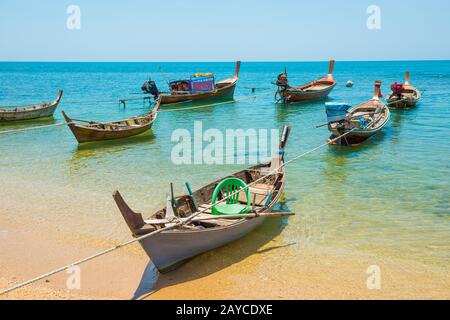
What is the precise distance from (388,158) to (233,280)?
1064cm

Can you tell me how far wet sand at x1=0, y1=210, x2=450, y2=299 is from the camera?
644cm

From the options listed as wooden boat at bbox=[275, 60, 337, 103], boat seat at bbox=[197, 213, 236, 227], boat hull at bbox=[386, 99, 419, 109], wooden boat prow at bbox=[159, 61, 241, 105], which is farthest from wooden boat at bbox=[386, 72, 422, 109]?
boat seat at bbox=[197, 213, 236, 227]

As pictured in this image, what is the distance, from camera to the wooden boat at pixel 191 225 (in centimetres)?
618

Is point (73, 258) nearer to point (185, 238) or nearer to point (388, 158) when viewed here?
point (185, 238)

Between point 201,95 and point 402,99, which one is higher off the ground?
point 201,95

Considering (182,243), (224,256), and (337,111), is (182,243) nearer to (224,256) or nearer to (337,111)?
(224,256)

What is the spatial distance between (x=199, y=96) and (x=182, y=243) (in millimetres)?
27146

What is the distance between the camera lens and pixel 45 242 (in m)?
8.17

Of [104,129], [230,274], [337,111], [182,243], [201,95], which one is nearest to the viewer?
[182,243]

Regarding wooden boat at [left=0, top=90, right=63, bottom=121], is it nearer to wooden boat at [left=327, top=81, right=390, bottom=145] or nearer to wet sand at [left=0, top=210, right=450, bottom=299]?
wet sand at [left=0, top=210, right=450, bottom=299]

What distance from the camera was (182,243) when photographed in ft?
21.9

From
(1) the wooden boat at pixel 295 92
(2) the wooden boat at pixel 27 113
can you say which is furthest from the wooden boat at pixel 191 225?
(1) the wooden boat at pixel 295 92

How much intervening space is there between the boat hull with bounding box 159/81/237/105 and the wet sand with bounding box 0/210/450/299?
24348 millimetres

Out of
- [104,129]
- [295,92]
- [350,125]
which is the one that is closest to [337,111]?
[350,125]
